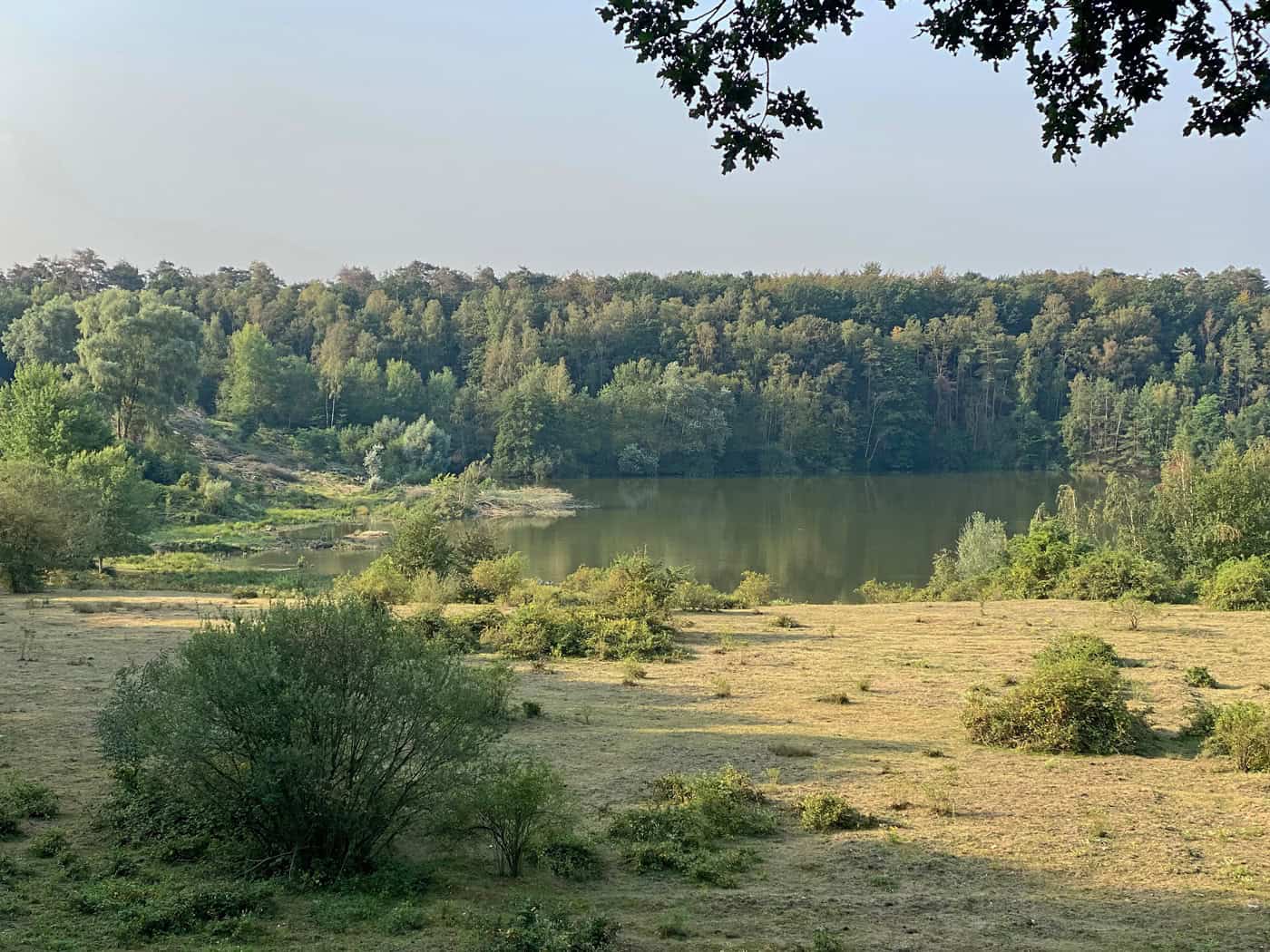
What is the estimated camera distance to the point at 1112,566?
2642 cm

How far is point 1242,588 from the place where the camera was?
24.2m

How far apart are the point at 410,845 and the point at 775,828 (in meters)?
3.25

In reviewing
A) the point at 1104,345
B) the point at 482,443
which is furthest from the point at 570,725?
the point at 1104,345

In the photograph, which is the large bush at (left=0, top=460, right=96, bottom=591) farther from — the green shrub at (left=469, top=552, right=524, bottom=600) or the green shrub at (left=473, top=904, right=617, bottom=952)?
the green shrub at (left=473, top=904, right=617, bottom=952)

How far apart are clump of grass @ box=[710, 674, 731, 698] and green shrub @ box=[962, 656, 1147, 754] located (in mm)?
3825

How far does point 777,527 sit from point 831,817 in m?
46.1

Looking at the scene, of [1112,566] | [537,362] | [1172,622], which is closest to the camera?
[1172,622]

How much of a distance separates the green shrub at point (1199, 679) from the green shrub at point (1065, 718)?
387 centimetres

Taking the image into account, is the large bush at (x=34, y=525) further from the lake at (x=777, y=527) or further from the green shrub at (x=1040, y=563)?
the green shrub at (x=1040, y=563)

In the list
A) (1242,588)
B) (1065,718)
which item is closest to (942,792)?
(1065,718)

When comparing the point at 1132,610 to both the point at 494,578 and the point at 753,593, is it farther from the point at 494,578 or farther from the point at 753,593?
the point at 494,578

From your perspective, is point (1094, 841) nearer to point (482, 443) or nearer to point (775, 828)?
point (775, 828)

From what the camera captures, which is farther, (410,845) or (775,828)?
(775,828)

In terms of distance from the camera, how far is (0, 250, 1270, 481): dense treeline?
85.0 meters
